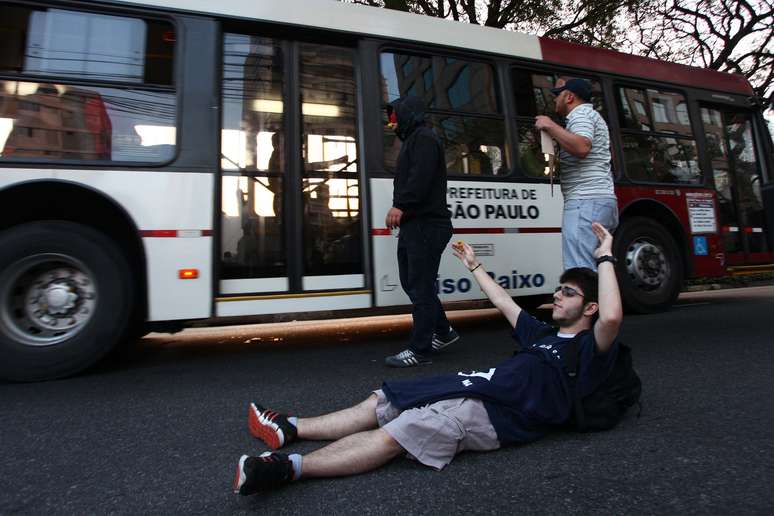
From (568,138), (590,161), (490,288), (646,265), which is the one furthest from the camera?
(646,265)

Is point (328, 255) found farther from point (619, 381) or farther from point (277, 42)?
point (619, 381)

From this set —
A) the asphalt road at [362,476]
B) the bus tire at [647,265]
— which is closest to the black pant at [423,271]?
the asphalt road at [362,476]

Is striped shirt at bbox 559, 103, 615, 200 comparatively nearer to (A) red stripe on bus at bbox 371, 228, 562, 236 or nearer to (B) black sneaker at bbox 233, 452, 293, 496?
(A) red stripe on bus at bbox 371, 228, 562, 236

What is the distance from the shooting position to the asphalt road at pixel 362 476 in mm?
1498

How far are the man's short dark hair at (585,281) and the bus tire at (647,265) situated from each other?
129 inches

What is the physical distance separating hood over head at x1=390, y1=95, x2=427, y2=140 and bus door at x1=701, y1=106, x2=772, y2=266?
4373mm

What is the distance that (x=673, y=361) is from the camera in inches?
126

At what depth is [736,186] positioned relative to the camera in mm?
5926

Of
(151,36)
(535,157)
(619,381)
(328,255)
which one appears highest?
(151,36)

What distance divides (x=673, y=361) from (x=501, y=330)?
6.31 ft

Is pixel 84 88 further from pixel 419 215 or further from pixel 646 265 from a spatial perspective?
pixel 646 265

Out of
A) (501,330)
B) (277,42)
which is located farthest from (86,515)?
(501,330)

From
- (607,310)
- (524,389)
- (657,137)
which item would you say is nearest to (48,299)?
(524,389)

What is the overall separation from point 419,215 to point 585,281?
1469 mm
